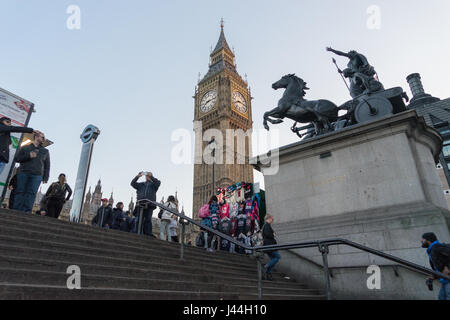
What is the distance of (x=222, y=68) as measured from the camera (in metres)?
72.2

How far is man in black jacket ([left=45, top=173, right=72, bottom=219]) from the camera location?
7.59 meters

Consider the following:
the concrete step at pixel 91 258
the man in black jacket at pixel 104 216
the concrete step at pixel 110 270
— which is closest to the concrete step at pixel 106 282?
the concrete step at pixel 110 270

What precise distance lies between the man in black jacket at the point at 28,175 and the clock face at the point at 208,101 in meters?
61.6

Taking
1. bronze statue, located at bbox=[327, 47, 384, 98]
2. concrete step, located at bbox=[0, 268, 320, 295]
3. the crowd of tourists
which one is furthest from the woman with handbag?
bronze statue, located at bbox=[327, 47, 384, 98]

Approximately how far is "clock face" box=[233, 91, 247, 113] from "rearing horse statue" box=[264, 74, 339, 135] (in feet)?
192

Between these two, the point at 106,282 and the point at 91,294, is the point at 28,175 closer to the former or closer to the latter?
the point at 106,282

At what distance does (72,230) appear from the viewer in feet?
18.8

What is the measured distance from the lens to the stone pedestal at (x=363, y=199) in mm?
5902

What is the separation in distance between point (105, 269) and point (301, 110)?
724 centimetres

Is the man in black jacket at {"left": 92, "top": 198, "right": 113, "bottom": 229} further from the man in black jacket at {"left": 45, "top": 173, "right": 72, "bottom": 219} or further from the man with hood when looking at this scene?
the man with hood

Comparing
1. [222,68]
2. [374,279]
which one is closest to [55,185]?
[374,279]

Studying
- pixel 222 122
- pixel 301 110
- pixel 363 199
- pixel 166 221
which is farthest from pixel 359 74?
pixel 222 122

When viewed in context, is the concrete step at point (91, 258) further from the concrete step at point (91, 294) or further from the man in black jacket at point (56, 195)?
the man in black jacket at point (56, 195)
